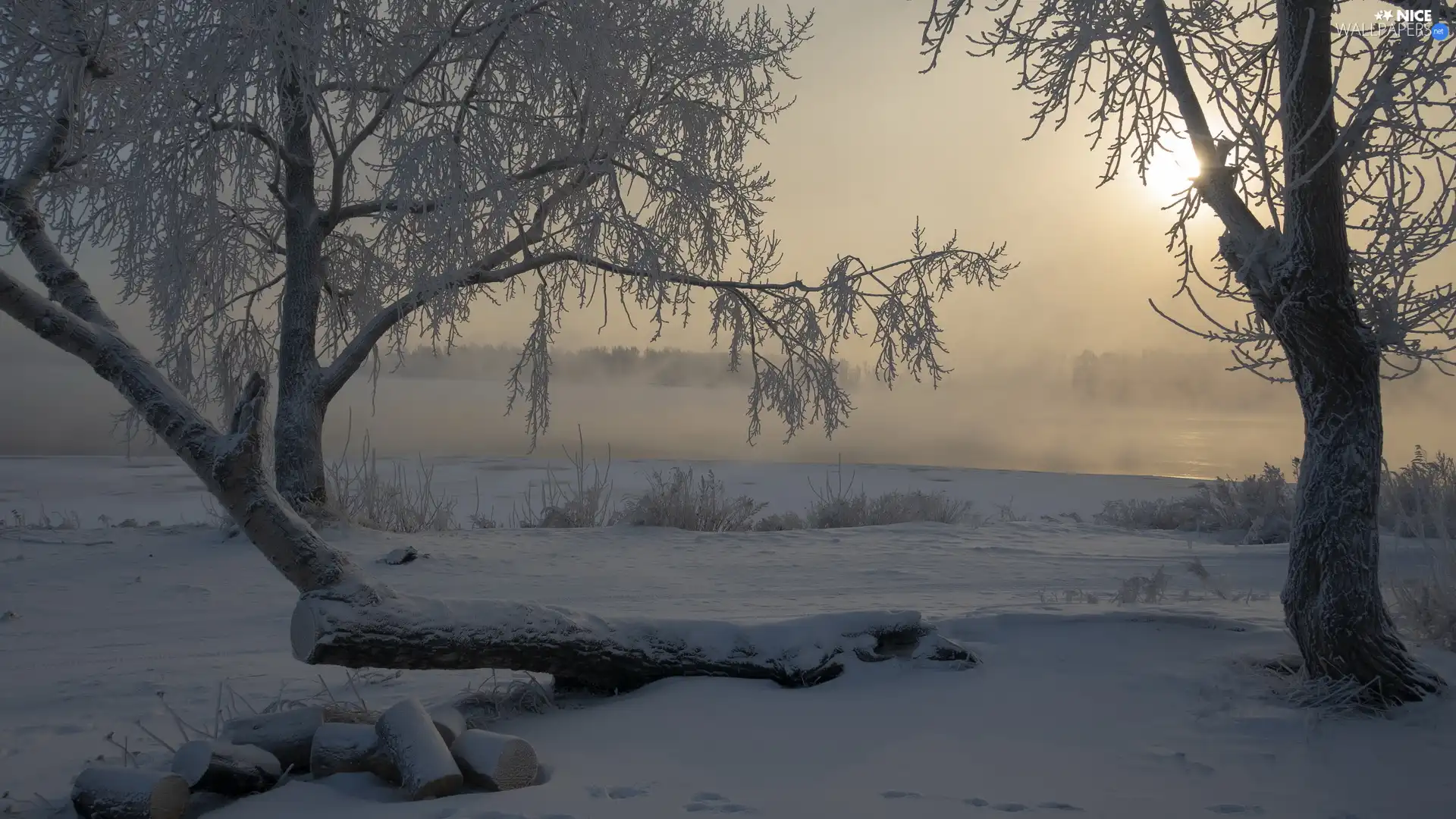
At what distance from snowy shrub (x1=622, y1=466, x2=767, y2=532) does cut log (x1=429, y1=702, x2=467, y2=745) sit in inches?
251

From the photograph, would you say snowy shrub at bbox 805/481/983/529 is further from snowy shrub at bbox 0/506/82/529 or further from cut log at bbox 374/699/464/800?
cut log at bbox 374/699/464/800

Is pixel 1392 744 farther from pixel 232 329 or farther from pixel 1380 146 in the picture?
pixel 232 329

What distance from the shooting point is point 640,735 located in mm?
3348

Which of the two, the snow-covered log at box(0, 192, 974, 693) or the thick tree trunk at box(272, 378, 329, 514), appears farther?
the thick tree trunk at box(272, 378, 329, 514)

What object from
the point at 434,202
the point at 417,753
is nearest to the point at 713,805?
the point at 417,753

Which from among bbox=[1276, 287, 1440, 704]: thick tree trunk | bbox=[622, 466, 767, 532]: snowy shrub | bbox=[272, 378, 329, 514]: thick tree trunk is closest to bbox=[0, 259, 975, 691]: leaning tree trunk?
bbox=[1276, 287, 1440, 704]: thick tree trunk

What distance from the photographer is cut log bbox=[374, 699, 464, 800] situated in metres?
2.82

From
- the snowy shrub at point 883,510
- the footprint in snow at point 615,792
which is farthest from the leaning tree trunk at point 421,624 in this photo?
the snowy shrub at point 883,510

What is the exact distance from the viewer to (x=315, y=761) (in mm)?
3076

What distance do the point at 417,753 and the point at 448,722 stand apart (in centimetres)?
32

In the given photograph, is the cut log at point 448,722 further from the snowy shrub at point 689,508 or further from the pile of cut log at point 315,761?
the snowy shrub at point 689,508

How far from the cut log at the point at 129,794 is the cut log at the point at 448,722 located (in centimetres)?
72

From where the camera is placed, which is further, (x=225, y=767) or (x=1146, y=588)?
(x=1146, y=588)

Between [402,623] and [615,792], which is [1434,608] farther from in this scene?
[402,623]
